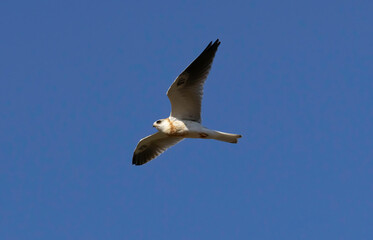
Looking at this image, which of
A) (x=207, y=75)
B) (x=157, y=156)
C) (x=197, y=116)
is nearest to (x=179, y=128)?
(x=197, y=116)

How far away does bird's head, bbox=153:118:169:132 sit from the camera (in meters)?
14.0

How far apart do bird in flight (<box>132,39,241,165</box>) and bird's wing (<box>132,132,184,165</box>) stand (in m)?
1.50

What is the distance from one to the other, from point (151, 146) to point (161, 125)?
6.90 feet

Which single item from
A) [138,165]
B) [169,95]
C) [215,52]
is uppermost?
[215,52]

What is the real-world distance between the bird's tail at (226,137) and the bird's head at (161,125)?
123 cm

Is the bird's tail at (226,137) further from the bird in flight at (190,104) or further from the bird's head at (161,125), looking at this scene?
the bird's head at (161,125)

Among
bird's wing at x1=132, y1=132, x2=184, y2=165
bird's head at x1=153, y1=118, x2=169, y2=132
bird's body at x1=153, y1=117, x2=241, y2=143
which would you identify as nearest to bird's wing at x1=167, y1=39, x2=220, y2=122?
bird's body at x1=153, y1=117, x2=241, y2=143

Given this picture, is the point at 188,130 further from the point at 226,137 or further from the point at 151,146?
the point at 151,146

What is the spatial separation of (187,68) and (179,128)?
149cm

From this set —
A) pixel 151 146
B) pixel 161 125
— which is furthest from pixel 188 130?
pixel 151 146

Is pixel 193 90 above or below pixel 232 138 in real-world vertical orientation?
above

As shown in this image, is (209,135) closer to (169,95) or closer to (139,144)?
(169,95)

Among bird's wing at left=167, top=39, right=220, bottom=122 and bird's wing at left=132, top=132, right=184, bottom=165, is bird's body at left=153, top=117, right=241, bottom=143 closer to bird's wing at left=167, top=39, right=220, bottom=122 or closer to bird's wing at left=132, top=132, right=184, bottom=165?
bird's wing at left=167, top=39, right=220, bottom=122

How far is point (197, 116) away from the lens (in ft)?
45.6
